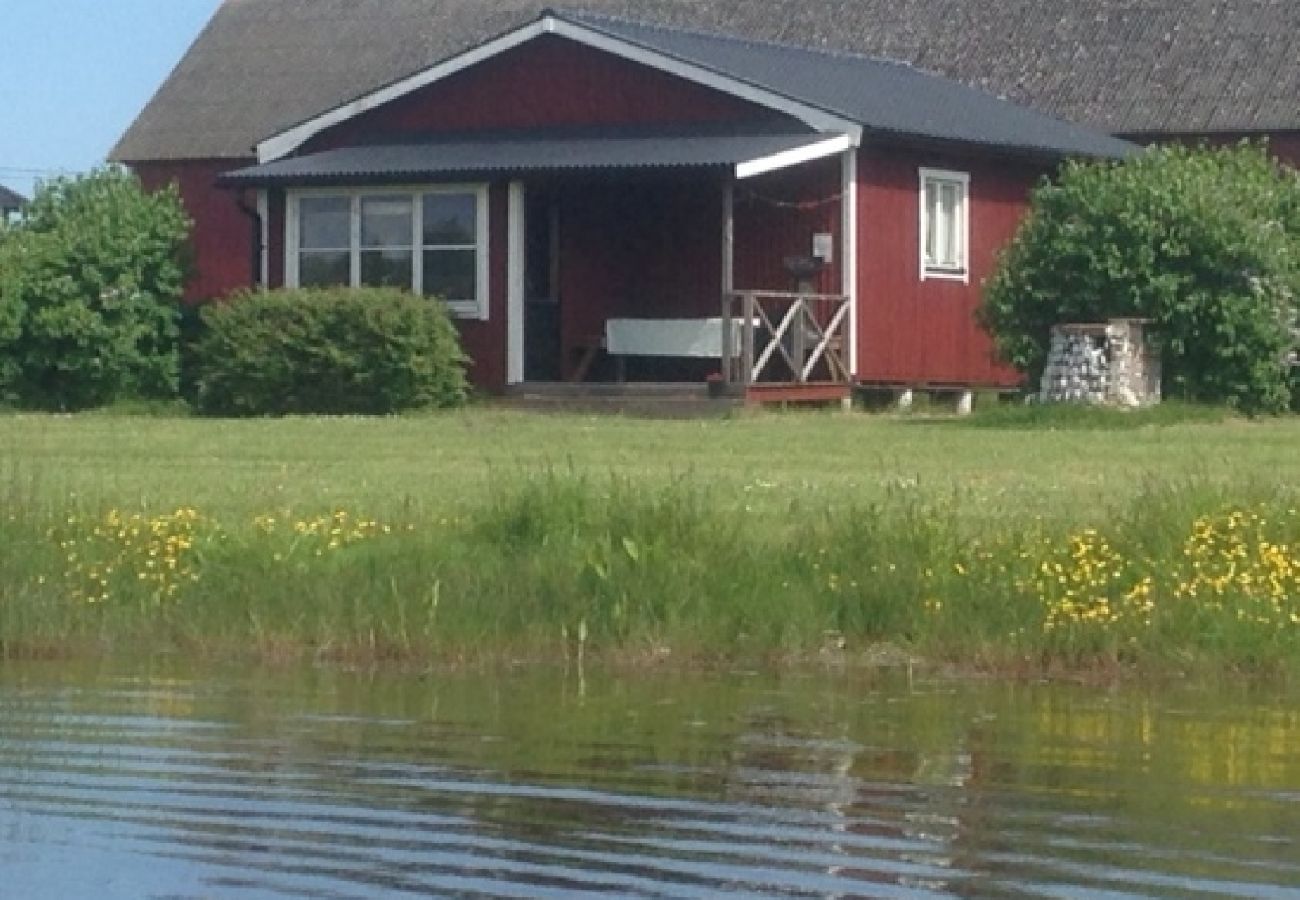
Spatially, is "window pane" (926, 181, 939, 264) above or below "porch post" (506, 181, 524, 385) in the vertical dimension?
above

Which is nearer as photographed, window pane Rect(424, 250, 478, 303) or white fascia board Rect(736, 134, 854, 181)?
white fascia board Rect(736, 134, 854, 181)

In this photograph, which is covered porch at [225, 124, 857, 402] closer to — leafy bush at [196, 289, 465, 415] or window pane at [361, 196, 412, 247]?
window pane at [361, 196, 412, 247]

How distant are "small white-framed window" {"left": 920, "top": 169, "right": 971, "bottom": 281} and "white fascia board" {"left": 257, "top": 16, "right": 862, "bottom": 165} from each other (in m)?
2.84

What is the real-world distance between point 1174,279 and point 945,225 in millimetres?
6286

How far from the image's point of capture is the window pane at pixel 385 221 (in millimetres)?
38000

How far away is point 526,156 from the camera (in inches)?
1452

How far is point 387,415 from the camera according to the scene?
34219 millimetres

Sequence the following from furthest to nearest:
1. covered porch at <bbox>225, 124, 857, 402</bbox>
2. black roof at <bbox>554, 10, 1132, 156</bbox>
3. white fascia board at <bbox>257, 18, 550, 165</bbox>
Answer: white fascia board at <bbox>257, 18, 550, 165</bbox>, black roof at <bbox>554, 10, 1132, 156</bbox>, covered porch at <bbox>225, 124, 857, 402</bbox>

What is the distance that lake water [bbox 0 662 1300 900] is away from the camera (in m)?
11.0

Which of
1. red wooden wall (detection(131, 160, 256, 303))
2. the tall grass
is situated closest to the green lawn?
the tall grass

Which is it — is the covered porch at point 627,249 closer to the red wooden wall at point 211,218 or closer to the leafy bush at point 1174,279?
the leafy bush at point 1174,279

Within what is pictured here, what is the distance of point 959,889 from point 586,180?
2630 cm

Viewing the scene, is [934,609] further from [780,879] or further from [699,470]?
[699,470]

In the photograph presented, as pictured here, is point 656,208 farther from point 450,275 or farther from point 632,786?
point 632,786
